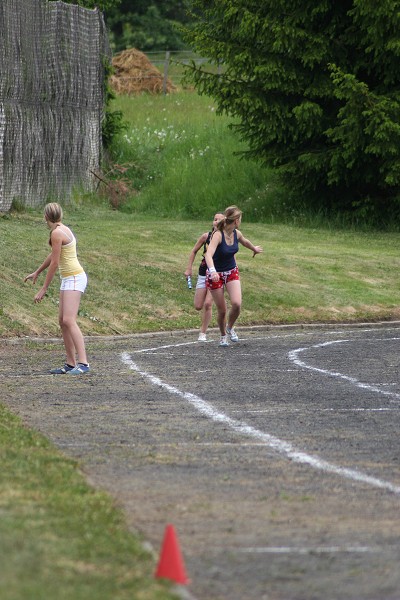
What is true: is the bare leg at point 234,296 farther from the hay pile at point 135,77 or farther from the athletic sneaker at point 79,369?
the hay pile at point 135,77

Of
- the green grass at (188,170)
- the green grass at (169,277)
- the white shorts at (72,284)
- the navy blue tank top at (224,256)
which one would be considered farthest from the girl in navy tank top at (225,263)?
the green grass at (188,170)

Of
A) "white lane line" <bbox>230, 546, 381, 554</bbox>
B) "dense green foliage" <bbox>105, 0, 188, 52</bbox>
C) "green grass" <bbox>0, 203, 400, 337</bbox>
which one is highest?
"dense green foliage" <bbox>105, 0, 188, 52</bbox>

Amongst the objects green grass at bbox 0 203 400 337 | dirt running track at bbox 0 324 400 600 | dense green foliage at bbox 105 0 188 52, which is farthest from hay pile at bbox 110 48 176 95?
dirt running track at bbox 0 324 400 600

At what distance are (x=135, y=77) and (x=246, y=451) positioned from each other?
46.0 metres

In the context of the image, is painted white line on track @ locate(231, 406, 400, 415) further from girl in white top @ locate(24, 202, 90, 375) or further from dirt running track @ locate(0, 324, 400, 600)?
girl in white top @ locate(24, 202, 90, 375)

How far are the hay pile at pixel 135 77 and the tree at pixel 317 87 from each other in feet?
67.4

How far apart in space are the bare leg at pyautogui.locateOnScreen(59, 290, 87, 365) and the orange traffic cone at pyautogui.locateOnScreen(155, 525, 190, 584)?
343 inches

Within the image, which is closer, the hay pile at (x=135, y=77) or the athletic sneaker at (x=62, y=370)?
the athletic sneaker at (x=62, y=370)

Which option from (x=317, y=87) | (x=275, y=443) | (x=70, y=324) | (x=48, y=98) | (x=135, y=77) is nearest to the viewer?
(x=275, y=443)

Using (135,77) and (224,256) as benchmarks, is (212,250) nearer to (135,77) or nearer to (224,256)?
(224,256)

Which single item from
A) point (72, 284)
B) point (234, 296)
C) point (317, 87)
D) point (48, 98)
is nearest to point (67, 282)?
point (72, 284)

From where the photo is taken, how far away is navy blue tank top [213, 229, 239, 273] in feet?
60.3

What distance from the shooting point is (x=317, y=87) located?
32.4 metres

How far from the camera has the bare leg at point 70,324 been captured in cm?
1468
